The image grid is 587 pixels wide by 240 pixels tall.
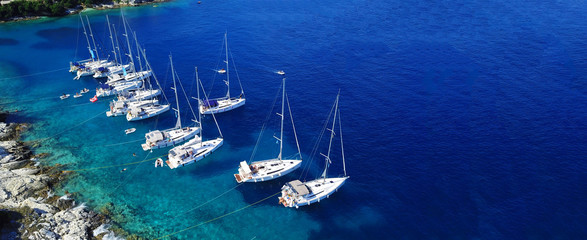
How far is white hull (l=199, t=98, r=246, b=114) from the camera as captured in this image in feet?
361

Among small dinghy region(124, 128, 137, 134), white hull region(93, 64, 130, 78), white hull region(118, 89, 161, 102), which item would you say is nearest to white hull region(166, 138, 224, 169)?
small dinghy region(124, 128, 137, 134)

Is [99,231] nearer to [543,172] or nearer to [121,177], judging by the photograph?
[121,177]

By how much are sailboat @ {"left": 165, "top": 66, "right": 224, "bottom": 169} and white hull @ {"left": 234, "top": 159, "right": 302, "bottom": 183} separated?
11.3m

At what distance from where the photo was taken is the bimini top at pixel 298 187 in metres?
77.8

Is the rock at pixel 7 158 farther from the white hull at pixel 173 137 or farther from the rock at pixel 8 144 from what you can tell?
the white hull at pixel 173 137

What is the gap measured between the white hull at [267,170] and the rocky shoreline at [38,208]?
25.7 meters

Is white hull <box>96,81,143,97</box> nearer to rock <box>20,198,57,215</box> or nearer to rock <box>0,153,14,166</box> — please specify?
rock <box>0,153,14,166</box>

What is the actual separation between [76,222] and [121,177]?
54.0 ft

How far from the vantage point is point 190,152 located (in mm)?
90562

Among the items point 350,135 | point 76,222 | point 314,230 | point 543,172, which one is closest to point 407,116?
point 350,135

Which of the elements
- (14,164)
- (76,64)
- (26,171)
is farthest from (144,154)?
(76,64)

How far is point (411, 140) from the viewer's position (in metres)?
99.4

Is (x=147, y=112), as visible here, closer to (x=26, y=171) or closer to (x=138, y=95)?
(x=138, y=95)

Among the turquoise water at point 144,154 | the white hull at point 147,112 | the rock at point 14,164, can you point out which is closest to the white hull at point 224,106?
the turquoise water at point 144,154
